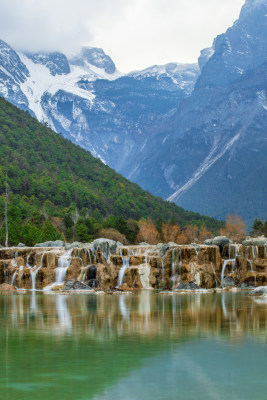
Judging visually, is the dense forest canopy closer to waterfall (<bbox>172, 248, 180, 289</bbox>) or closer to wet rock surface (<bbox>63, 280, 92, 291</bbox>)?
waterfall (<bbox>172, 248, 180, 289</bbox>)

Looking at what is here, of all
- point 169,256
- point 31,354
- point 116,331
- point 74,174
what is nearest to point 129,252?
point 169,256

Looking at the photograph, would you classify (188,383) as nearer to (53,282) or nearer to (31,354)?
(31,354)

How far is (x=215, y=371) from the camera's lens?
18797 mm

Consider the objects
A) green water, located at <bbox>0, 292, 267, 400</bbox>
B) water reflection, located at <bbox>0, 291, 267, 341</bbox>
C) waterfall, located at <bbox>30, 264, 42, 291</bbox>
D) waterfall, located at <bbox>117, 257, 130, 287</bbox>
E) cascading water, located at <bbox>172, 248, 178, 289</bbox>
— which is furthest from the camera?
waterfall, located at <bbox>117, 257, 130, 287</bbox>

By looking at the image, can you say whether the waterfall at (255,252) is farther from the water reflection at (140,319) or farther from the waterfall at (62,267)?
the water reflection at (140,319)

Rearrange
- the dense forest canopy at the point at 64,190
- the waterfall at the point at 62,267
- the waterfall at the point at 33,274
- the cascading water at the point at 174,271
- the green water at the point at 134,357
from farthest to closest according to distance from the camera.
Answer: the dense forest canopy at the point at 64,190 < the waterfall at the point at 62,267 < the waterfall at the point at 33,274 < the cascading water at the point at 174,271 < the green water at the point at 134,357

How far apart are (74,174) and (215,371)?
489 ft

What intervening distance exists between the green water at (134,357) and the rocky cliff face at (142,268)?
34750 millimetres

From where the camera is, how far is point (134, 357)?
20750 mm

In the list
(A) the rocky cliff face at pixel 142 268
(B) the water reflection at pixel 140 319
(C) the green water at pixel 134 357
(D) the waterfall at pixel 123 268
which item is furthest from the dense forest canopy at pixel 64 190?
(C) the green water at pixel 134 357

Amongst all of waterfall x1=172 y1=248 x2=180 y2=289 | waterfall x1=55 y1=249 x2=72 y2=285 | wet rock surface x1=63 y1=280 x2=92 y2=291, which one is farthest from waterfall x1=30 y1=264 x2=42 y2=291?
waterfall x1=172 y1=248 x2=180 y2=289

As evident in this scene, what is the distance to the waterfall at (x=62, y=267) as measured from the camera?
231 ft

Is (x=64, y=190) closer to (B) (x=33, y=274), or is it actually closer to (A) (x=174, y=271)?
(B) (x=33, y=274)

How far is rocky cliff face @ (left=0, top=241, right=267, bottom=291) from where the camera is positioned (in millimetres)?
68000
